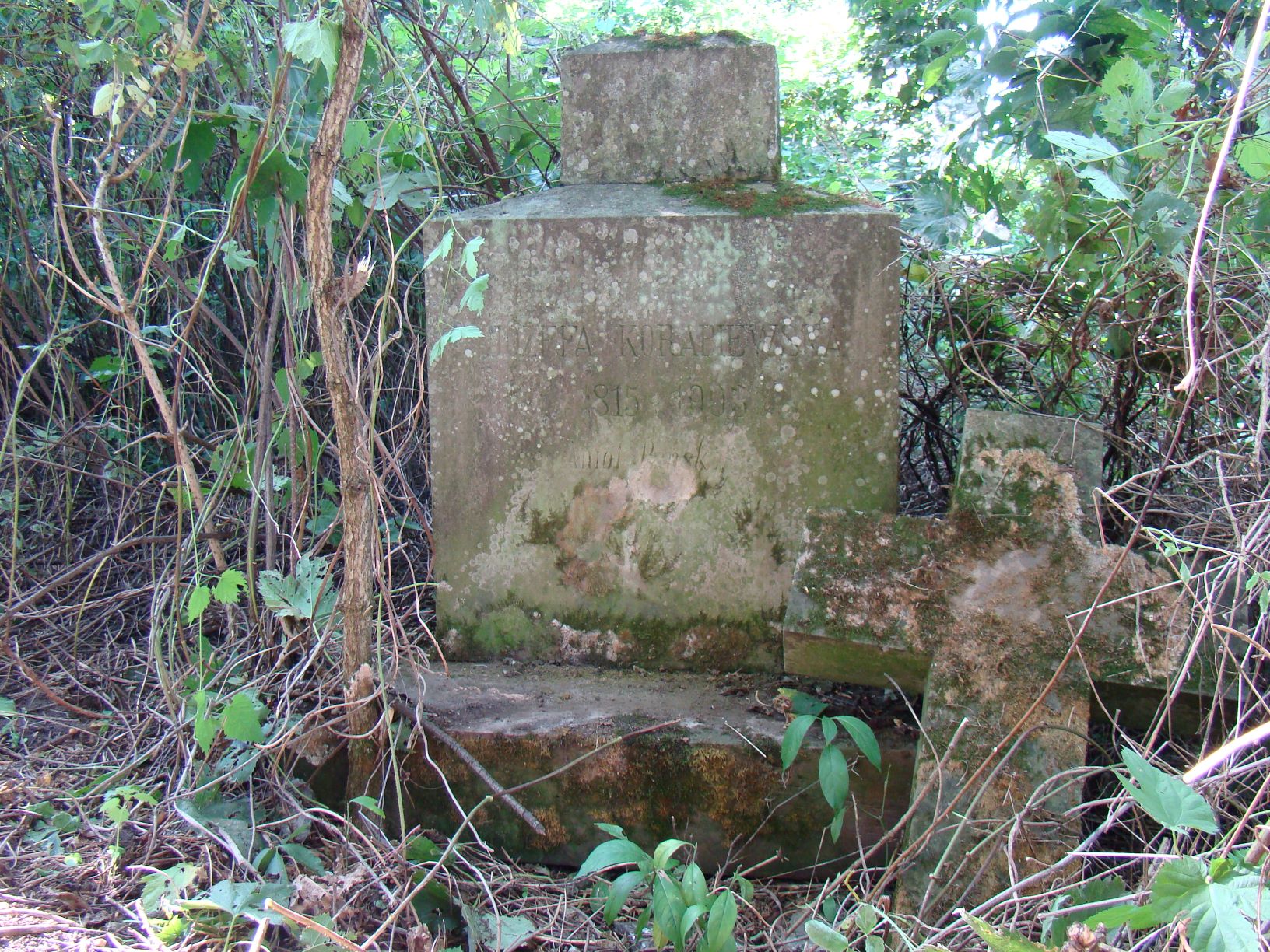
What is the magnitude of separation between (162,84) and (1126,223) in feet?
9.04

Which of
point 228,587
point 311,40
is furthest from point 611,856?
point 311,40

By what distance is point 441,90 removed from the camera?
3332 mm

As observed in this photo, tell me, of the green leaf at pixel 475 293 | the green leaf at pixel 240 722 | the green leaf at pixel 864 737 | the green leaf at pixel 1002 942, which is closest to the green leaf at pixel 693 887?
the green leaf at pixel 864 737

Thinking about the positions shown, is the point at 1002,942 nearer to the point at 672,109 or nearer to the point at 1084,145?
the point at 1084,145

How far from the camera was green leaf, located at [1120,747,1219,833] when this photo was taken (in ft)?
3.91

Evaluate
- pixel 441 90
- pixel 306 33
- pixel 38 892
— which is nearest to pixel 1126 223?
pixel 306 33

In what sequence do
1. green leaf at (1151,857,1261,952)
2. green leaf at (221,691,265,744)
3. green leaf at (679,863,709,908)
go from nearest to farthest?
green leaf at (1151,857,1261,952), green leaf at (679,863,709,908), green leaf at (221,691,265,744)

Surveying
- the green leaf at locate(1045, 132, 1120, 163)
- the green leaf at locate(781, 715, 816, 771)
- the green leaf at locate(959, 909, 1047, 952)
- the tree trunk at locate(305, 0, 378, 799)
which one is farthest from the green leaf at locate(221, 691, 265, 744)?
the green leaf at locate(1045, 132, 1120, 163)

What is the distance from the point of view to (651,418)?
8.23 ft

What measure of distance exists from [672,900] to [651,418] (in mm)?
1253

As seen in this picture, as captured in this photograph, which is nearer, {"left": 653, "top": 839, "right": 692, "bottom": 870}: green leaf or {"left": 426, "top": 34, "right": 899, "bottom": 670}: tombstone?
{"left": 653, "top": 839, "right": 692, "bottom": 870}: green leaf

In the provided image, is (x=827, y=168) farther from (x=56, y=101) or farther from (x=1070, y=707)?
(x=1070, y=707)

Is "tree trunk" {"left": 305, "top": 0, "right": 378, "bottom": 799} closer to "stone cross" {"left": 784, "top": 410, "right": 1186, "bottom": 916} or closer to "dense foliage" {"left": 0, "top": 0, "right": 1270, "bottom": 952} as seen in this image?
"dense foliage" {"left": 0, "top": 0, "right": 1270, "bottom": 952}

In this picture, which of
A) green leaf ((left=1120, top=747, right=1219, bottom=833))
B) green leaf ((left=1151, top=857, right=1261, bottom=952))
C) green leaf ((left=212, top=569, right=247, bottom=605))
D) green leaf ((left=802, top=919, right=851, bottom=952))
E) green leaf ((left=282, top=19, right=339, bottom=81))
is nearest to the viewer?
green leaf ((left=1151, top=857, right=1261, bottom=952))
